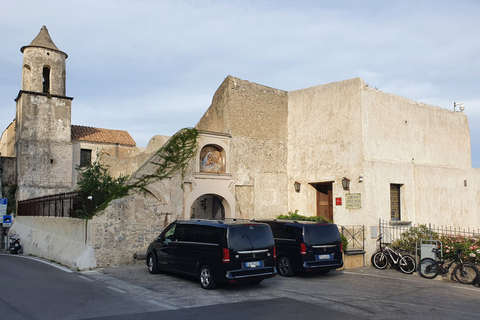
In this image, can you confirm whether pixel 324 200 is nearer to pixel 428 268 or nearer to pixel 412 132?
pixel 412 132

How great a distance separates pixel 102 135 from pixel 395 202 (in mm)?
26766

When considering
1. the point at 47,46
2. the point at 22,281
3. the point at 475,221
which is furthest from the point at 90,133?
the point at 475,221

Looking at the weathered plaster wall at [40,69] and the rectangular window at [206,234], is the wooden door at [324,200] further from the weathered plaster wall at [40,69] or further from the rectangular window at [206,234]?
the weathered plaster wall at [40,69]

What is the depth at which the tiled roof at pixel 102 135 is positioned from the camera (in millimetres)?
34966

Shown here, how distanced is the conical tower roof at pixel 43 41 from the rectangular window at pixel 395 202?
1072 inches

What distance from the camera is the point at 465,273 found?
13.1 metres

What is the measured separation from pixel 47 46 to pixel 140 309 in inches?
1162

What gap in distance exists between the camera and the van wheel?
415 inches

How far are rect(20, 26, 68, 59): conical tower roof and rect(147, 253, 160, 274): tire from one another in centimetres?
2527

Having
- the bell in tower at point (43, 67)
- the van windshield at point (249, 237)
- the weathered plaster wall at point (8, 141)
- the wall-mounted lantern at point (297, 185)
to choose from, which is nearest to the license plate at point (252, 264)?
the van windshield at point (249, 237)

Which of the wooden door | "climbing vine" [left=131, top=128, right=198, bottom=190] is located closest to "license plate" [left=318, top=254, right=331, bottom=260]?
the wooden door

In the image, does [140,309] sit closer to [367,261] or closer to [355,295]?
[355,295]

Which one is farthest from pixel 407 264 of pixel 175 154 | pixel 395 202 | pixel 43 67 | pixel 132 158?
pixel 43 67

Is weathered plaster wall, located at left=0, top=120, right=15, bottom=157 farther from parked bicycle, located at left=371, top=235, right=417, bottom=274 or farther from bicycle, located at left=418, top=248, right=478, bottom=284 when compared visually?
bicycle, located at left=418, top=248, right=478, bottom=284
